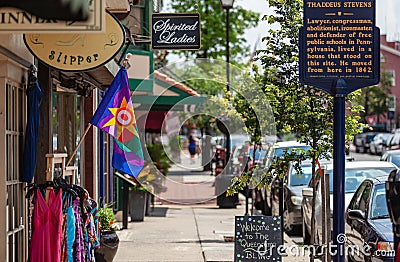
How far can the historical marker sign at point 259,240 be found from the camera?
1015 centimetres

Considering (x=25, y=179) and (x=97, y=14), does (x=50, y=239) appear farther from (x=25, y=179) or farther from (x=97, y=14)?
(x=97, y=14)

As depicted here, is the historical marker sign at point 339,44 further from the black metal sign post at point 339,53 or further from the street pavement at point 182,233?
the street pavement at point 182,233

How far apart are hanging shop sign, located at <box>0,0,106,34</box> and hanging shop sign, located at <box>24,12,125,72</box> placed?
7.06 feet

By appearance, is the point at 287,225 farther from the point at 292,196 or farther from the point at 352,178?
the point at 352,178

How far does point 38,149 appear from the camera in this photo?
8.45 m

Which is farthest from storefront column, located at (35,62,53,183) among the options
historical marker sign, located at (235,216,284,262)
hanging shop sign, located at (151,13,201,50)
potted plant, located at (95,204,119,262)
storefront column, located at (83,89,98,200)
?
storefront column, located at (83,89,98,200)

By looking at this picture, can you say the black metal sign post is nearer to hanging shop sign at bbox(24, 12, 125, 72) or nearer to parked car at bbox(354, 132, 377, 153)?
hanging shop sign at bbox(24, 12, 125, 72)

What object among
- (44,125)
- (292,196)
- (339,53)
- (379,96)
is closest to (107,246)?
(44,125)

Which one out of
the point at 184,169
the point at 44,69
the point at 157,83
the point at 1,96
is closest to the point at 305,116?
the point at 44,69

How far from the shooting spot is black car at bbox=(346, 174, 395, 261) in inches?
374

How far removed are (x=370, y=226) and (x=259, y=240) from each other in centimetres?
137

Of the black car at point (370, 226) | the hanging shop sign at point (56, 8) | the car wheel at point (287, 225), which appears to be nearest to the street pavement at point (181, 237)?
the car wheel at point (287, 225)

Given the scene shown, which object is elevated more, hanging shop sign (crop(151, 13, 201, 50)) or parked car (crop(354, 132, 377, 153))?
hanging shop sign (crop(151, 13, 201, 50))

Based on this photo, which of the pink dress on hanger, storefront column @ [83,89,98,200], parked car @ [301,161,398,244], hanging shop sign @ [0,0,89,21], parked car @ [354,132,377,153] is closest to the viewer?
hanging shop sign @ [0,0,89,21]
